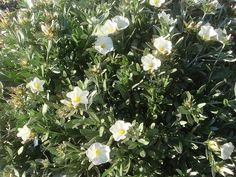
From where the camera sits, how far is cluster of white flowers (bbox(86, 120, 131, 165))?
103 inches

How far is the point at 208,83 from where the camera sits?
10.3ft

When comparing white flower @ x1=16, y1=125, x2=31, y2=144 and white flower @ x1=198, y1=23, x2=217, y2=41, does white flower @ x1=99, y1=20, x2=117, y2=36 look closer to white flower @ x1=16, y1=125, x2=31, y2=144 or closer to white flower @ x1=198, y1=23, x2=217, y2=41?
white flower @ x1=198, y1=23, x2=217, y2=41

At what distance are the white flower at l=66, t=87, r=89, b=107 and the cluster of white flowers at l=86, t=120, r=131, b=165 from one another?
0.79 feet

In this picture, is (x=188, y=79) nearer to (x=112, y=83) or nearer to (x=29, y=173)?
(x=112, y=83)

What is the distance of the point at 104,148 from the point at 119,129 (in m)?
0.15

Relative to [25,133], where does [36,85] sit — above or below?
above

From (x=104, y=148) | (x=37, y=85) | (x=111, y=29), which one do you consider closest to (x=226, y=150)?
(x=104, y=148)

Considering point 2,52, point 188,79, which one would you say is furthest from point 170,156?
point 2,52

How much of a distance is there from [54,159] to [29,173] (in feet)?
1.00

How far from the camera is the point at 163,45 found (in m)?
2.82

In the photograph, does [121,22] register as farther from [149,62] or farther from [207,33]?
[207,33]

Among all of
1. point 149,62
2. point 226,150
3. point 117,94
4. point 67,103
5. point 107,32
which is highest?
point 107,32

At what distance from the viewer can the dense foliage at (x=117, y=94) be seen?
2779 mm

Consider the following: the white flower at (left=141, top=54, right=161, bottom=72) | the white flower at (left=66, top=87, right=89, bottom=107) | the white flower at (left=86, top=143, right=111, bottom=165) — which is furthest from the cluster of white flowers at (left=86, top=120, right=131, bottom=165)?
the white flower at (left=141, top=54, right=161, bottom=72)
